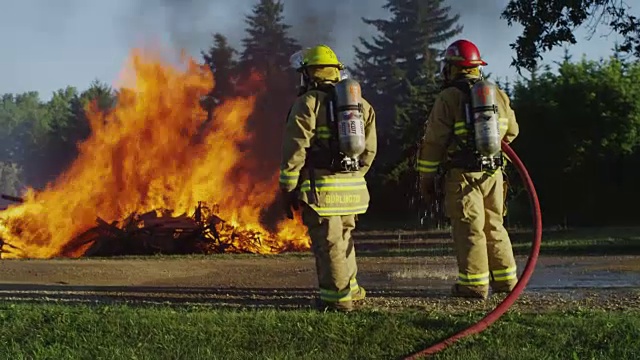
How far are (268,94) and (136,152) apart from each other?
449 centimetres

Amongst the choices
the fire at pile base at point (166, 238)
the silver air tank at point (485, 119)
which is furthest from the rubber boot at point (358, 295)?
the fire at pile base at point (166, 238)

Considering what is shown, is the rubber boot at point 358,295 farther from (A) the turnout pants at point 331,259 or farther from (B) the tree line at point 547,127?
(B) the tree line at point 547,127

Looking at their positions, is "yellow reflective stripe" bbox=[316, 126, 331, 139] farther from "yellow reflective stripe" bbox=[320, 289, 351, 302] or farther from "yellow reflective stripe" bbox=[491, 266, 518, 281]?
"yellow reflective stripe" bbox=[491, 266, 518, 281]

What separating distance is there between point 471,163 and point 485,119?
40 centimetres

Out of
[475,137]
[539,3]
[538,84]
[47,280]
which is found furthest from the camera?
[538,84]

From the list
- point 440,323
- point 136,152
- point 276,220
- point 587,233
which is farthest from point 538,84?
point 440,323

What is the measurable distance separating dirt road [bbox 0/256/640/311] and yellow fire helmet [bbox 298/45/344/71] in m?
1.83

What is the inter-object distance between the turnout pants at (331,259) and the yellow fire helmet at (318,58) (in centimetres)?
109

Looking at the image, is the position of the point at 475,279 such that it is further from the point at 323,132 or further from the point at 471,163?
the point at 323,132

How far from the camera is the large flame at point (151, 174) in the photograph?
1427 centimetres

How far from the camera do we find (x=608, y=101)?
21.3m

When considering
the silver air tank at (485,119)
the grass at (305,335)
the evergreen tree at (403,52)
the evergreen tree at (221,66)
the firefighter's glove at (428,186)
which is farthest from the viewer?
the evergreen tree at (403,52)

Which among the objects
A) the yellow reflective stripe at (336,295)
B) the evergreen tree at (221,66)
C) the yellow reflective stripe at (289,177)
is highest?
the evergreen tree at (221,66)

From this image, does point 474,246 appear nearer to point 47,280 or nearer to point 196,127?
point 47,280
